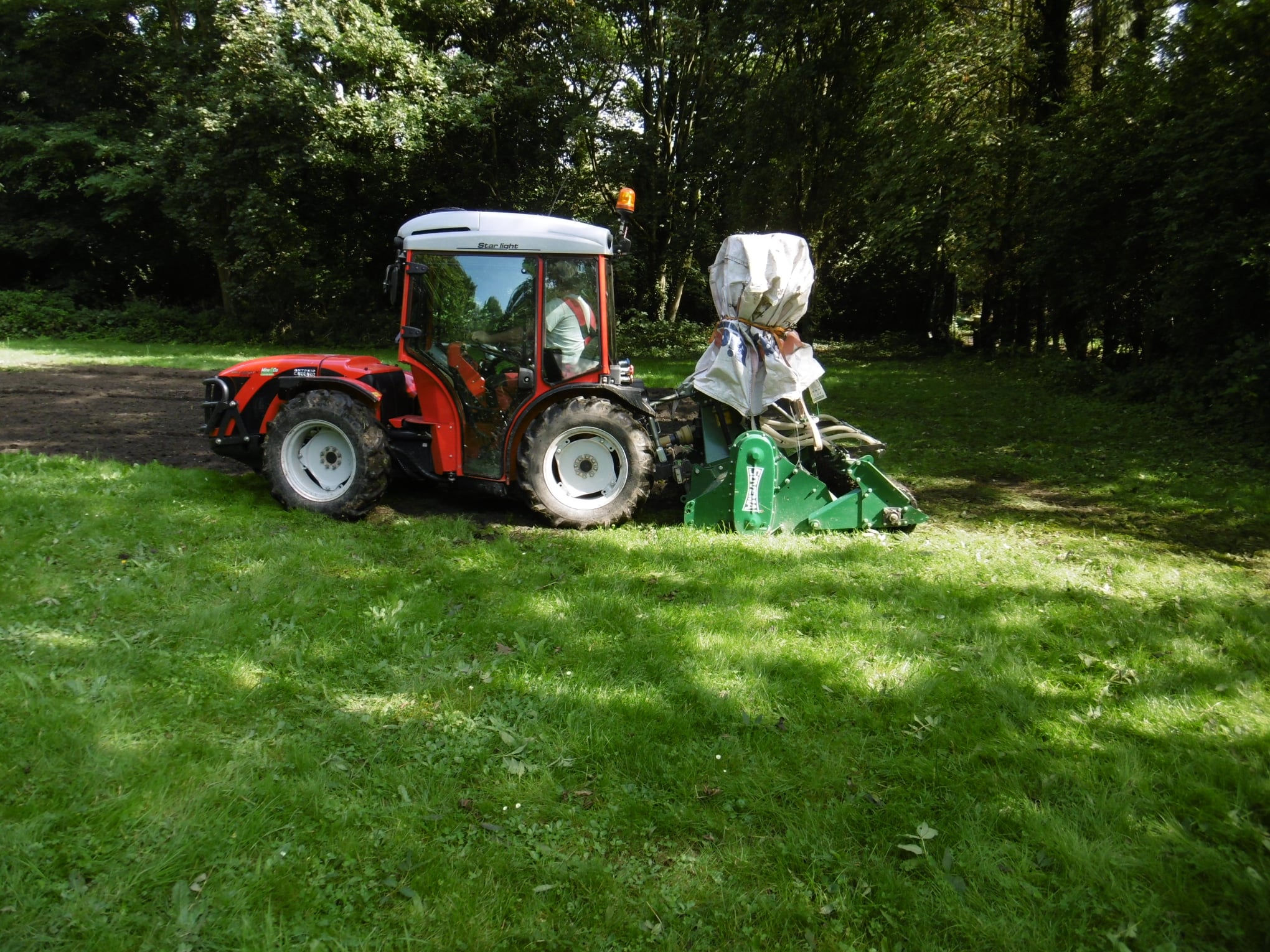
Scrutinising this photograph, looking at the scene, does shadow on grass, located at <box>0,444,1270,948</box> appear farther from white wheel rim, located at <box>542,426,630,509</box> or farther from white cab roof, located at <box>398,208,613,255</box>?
white cab roof, located at <box>398,208,613,255</box>

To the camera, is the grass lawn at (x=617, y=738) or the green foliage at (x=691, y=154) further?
the green foliage at (x=691, y=154)

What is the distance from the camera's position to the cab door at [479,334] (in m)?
5.71

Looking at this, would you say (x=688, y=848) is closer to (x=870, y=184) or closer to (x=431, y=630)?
(x=431, y=630)

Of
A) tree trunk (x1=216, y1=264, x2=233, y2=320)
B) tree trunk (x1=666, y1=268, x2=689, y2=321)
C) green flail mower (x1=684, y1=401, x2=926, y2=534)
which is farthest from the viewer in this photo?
tree trunk (x1=666, y1=268, x2=689, y2=321)

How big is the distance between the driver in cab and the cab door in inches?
0.8

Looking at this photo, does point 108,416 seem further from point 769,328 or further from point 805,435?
point 805,435

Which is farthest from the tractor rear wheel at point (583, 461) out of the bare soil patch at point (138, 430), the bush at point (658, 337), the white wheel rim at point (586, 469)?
the bush at point (658, 337)

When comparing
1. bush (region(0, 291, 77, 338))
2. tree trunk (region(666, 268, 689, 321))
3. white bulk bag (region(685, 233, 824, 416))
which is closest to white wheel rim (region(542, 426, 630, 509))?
white bulk bag (region(685, 233, 824, 416))

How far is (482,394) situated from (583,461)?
891mm

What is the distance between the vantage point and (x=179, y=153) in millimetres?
19141

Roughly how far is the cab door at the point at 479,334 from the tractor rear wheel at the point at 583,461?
0.30 metres

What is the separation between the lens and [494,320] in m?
5.77

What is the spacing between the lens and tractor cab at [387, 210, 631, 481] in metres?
5.68

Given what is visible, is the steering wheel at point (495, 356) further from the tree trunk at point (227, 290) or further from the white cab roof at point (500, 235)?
the tree trunk at point (227, 290)
